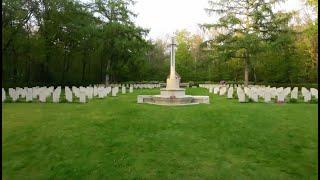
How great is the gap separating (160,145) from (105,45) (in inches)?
1243

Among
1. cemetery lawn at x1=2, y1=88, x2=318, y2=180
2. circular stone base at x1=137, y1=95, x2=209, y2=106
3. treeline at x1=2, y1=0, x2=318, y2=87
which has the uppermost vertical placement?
treeline at x1=2, y1=0, x2=318, y2=87

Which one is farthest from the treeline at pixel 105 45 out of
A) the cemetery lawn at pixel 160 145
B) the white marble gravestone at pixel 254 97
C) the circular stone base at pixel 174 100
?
the cemetery lawn at pixel 160 145

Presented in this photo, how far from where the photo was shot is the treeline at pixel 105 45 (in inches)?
1372

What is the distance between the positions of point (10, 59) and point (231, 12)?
21.4m

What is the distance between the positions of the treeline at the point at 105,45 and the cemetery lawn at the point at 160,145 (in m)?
20.0

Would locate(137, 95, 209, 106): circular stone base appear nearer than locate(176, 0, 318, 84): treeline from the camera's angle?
Yes

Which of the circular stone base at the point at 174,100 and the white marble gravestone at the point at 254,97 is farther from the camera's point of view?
the white marble gravestone at the point at 254,97

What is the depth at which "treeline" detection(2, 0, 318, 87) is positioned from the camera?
1372 inches

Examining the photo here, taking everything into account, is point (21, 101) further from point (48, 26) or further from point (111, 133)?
point (48, 26)

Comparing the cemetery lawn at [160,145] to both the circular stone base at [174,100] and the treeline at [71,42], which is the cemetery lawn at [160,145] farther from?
the treeline at [71,42]

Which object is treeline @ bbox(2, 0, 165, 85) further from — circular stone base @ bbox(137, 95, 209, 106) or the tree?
circular stone base @ bbox(137, 95, 209, 106)

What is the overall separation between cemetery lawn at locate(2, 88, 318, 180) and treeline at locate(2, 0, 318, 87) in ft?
65.7

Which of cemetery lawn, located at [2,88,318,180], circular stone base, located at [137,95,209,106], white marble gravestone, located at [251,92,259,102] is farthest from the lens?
white marble gravestone, located at [251,92,259,102]

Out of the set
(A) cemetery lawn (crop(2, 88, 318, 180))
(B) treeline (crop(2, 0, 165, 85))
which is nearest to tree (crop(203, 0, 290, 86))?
(B) treeline (crop(2, 0, 165, 85))
